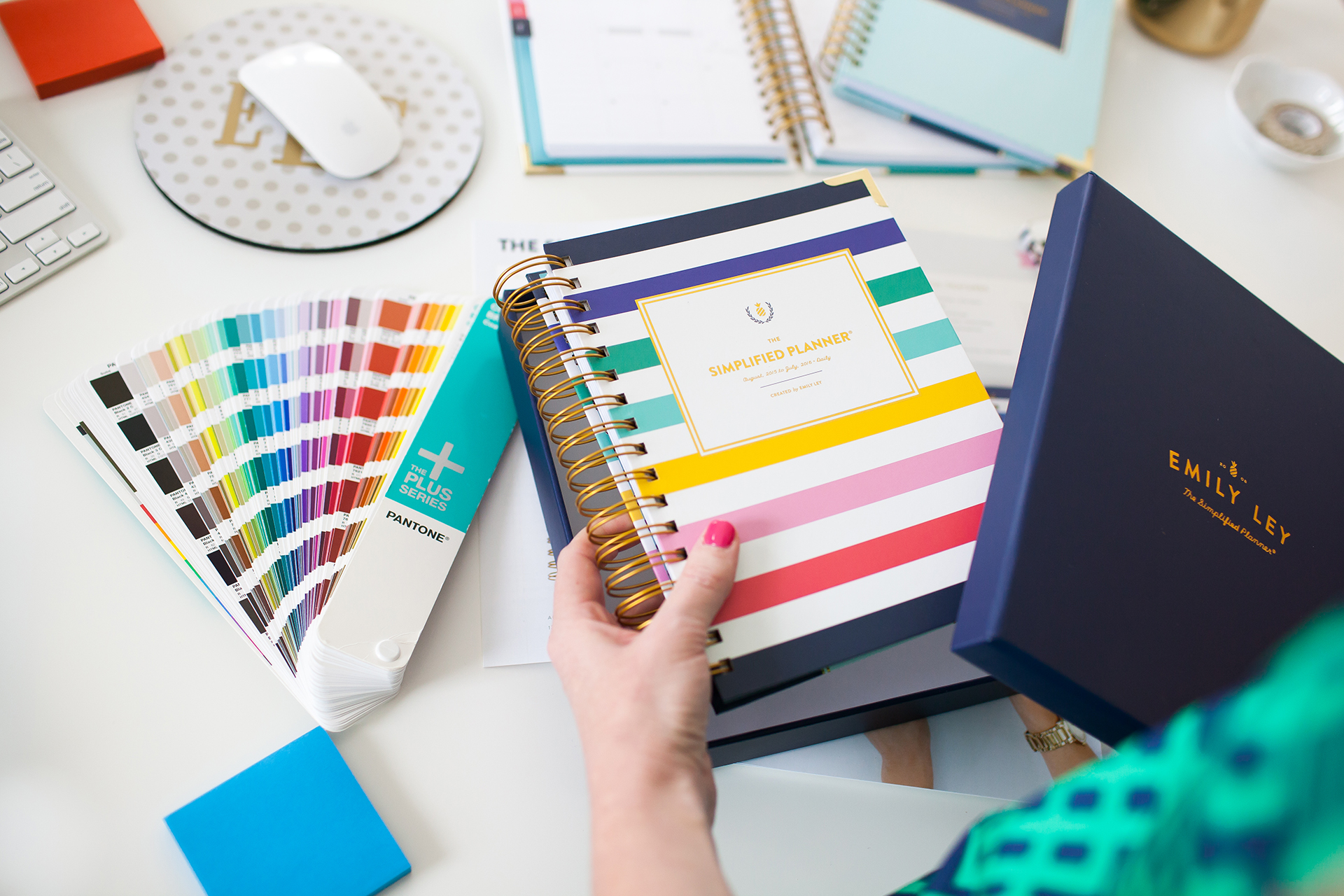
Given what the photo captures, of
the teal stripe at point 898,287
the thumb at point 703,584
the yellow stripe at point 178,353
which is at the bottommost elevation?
the yellow stripe at point 178,353

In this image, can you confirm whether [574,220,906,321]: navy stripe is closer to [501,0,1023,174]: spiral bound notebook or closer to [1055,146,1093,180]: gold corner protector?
[501,0,1023,174]: spiral bound notebook

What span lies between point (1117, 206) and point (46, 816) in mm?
871

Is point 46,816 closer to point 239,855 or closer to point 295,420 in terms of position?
point 239,855

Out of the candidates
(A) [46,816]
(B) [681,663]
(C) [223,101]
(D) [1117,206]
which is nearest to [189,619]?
(A) [46,816]

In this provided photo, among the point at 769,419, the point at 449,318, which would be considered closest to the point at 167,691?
the point at 449,318

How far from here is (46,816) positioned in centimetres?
53

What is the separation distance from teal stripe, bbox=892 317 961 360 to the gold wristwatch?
31cm

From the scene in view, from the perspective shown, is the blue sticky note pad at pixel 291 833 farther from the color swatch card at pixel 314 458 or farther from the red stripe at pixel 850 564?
the red stripe at pixel 850 564

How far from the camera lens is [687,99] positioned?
34.9 inches

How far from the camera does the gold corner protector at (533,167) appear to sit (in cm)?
84

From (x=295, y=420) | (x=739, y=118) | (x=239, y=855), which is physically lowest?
(x=239, y=855)

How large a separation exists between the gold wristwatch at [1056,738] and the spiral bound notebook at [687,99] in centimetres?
62

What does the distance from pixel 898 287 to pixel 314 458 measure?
18.8 inches

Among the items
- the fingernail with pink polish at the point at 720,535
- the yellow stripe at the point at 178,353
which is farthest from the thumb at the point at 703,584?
the yellow stripe at the point at 178,353
